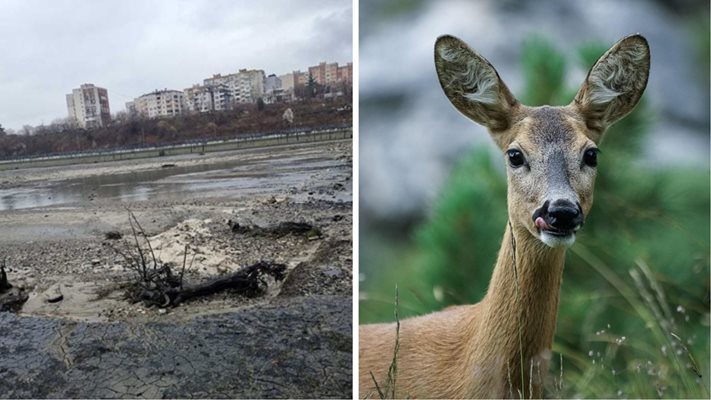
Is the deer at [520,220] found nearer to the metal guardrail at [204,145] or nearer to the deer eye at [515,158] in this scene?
the deer eye at [515,158]

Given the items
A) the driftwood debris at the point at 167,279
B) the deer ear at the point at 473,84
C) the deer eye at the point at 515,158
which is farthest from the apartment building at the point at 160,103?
the deer eye at the point at 515,158

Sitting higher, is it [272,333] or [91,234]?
[91,234]

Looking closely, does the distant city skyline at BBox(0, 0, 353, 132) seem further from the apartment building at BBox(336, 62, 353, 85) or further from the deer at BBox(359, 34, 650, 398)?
the deer at BBox(359, 34, 650, 398)

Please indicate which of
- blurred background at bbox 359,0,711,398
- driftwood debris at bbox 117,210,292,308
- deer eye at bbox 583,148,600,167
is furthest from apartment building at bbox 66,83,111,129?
deer eye at bbox 583,148,600,167

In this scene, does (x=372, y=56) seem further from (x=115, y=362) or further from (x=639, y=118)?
(x=115, y=362)

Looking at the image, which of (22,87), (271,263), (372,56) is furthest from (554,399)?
(22,87)

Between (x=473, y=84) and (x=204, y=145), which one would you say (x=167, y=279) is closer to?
(x=204, y=145)
